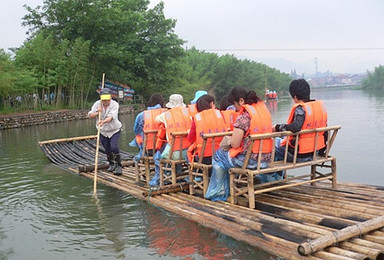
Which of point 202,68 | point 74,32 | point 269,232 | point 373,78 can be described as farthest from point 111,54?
point 373,78

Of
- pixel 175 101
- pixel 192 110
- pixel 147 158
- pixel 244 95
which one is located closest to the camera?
pixel 244 95

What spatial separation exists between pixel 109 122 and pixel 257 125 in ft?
11.9

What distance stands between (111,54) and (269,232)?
2760cm

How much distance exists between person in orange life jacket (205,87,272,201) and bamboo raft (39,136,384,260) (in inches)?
10.1

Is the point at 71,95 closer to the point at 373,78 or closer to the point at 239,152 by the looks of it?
the point at 239,152

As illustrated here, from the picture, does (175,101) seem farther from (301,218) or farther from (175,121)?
(301,218)

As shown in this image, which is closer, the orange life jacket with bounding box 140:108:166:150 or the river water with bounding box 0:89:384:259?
the river water with bounding box 0:89:384:259

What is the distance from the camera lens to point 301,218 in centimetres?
442

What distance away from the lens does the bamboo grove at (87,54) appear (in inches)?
1023

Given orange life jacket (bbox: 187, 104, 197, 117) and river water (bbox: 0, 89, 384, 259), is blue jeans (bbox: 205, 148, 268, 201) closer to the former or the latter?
river water (bbox: 0, 89, 384, 259)

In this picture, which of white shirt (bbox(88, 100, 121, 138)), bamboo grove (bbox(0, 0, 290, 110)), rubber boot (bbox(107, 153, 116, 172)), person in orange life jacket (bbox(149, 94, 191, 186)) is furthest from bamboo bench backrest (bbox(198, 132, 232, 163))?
bamboo grove (bbox(0, 0, 290, 110))

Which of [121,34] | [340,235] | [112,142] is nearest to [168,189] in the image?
[112,142]

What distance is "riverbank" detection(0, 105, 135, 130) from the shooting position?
918 inches

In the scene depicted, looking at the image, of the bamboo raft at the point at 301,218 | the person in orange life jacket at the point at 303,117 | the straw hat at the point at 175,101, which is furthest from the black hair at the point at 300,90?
the straw hat at the point at 175,101
